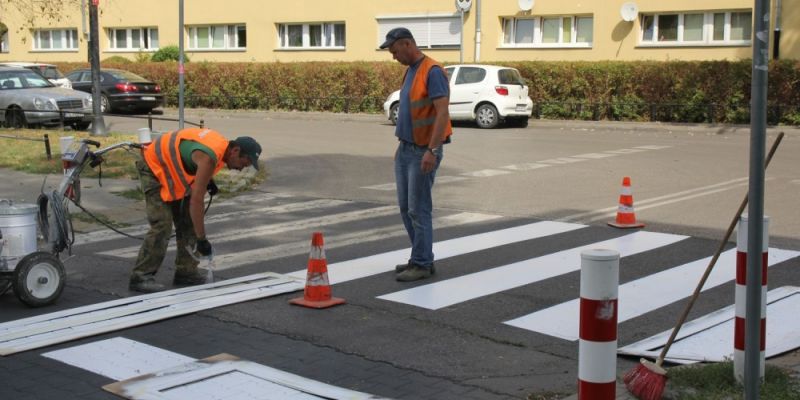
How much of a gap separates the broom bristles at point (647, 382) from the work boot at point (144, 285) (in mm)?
4019

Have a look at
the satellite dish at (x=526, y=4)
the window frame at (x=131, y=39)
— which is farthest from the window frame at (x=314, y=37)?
the satellite dish at (x=526, y=4)

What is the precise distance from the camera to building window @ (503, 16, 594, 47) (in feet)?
103

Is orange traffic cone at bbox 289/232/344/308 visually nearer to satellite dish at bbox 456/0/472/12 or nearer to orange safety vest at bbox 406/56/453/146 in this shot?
orange safety vest at bbox 406/56/453/146

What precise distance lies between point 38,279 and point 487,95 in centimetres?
1859

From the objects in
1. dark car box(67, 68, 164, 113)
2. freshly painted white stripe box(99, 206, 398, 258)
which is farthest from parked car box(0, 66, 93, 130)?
freshly painted white stripe box(99, 206, 398, 258)

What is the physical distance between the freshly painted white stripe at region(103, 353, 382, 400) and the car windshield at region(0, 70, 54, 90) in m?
20.1

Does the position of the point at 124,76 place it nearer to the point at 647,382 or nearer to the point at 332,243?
the point at 332,243

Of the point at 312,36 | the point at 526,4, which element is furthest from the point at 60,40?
the point at 526,4

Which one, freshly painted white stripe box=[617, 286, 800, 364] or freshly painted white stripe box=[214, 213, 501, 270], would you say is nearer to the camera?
freshly painted white stripe box=[617, 286, 800, 364]

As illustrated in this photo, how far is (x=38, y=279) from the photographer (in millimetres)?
6949

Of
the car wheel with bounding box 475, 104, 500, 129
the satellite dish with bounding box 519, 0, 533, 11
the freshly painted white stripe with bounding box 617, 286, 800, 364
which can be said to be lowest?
the freshly painted white stripe with bounding box 617, 286, 800, 364

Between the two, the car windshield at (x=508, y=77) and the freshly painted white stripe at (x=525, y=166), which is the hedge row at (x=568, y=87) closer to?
the car windshield at (x=508, y=77)

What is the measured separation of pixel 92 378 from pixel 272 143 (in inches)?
617

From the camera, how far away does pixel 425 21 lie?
3419cm
